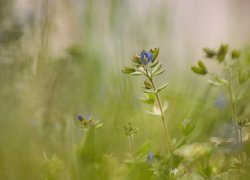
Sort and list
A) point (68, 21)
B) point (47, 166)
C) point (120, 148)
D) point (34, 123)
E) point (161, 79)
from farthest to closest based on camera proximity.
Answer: point (68, 21), point (161, 79), point (34, 123), point (120, 148), point (47, 166)

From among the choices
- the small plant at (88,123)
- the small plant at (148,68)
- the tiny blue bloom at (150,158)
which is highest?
the small plant at (148,68)

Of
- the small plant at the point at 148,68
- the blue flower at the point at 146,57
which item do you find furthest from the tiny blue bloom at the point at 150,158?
the blue flower at the point at 146,57

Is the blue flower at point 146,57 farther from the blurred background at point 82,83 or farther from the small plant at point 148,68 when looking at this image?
the blurred background at point 82,83

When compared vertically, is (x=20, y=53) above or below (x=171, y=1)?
below

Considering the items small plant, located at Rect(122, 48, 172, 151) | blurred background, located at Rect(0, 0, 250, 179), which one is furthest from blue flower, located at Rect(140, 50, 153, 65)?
blurred background, located at Rect(0, 0, 250, 179)

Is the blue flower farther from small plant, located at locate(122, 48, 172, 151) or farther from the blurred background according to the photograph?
the blurred background

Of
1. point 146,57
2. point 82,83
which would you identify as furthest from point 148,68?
point 82,83

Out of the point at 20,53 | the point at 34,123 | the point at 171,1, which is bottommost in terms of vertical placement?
the point at 34,123

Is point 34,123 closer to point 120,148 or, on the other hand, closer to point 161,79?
point 120,148

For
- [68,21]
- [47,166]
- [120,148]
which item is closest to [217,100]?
[120,148]

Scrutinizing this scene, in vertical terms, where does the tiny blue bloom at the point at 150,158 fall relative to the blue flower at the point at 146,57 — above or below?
below
